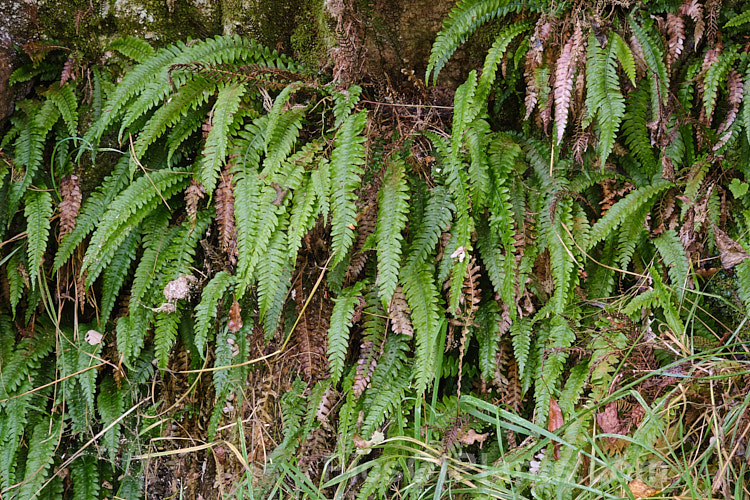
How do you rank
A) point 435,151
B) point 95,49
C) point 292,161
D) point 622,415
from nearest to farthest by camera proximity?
point 622,415, point 292,161, point 435,151, point 95,49

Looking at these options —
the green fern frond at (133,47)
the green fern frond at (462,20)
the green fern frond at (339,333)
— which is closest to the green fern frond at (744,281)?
the green fern frond at (462,20)

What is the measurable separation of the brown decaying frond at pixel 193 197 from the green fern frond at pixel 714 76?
2360 mm

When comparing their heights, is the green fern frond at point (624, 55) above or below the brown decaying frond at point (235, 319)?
above

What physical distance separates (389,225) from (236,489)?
4.52 ft

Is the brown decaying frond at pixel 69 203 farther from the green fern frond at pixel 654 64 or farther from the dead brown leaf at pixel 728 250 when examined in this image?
the dead brown leaf at pixel 728 250

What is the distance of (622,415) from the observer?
7.45ft

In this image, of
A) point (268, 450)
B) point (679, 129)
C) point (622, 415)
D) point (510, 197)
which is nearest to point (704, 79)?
point (679, 129)

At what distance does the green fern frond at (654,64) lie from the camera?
2.36 m

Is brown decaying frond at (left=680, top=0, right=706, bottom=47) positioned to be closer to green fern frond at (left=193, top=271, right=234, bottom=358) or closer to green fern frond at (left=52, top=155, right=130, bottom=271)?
green fern frond at (left=193, top=271, right=234, bottom=358)

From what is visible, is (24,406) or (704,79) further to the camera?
(24,406)

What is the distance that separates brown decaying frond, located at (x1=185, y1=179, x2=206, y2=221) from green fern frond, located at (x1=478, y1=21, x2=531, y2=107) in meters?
1.40

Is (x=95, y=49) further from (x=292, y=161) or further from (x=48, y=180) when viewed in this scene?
(x=292, y=161)

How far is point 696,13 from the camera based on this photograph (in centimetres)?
231

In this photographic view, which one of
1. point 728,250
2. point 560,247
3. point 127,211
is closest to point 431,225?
point 560,247
